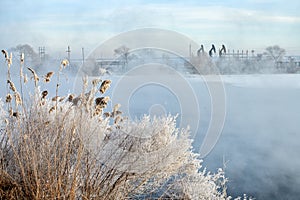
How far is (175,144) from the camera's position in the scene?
2.84 meters

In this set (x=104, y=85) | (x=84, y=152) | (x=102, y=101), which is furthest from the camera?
(x=84, y=152)

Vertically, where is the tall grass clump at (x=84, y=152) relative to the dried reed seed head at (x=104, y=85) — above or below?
below

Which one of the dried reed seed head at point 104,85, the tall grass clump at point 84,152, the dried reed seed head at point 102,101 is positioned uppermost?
the dried reed seed head at point 104,85

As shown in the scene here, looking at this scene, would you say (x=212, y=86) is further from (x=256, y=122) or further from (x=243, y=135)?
(x=256, y=122)

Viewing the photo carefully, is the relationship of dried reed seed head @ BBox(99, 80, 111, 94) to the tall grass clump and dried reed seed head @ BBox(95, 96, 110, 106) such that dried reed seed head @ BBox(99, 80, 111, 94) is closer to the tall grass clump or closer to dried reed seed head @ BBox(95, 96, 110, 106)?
the tall grass clump

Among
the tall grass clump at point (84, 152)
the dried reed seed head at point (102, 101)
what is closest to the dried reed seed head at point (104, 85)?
the tall grass clump at point (84, 152)

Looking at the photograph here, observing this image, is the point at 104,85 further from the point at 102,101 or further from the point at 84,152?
the point at 84,152

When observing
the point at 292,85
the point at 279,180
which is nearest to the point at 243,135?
the point at 279,180

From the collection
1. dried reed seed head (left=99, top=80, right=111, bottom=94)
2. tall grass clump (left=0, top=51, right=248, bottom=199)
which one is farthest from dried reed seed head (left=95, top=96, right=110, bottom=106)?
dried reed seed head (left=99, top=80, right=111, bottom=94)

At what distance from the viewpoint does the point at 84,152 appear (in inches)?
89.7

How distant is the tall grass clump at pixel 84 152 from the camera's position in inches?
81.2

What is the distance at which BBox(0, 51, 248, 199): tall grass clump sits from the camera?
6.77 ft

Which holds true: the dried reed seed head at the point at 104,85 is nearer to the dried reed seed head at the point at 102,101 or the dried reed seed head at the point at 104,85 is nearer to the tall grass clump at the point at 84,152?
the tall grass clump at the point at 84,152

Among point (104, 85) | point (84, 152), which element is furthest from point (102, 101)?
point (84, 152)
